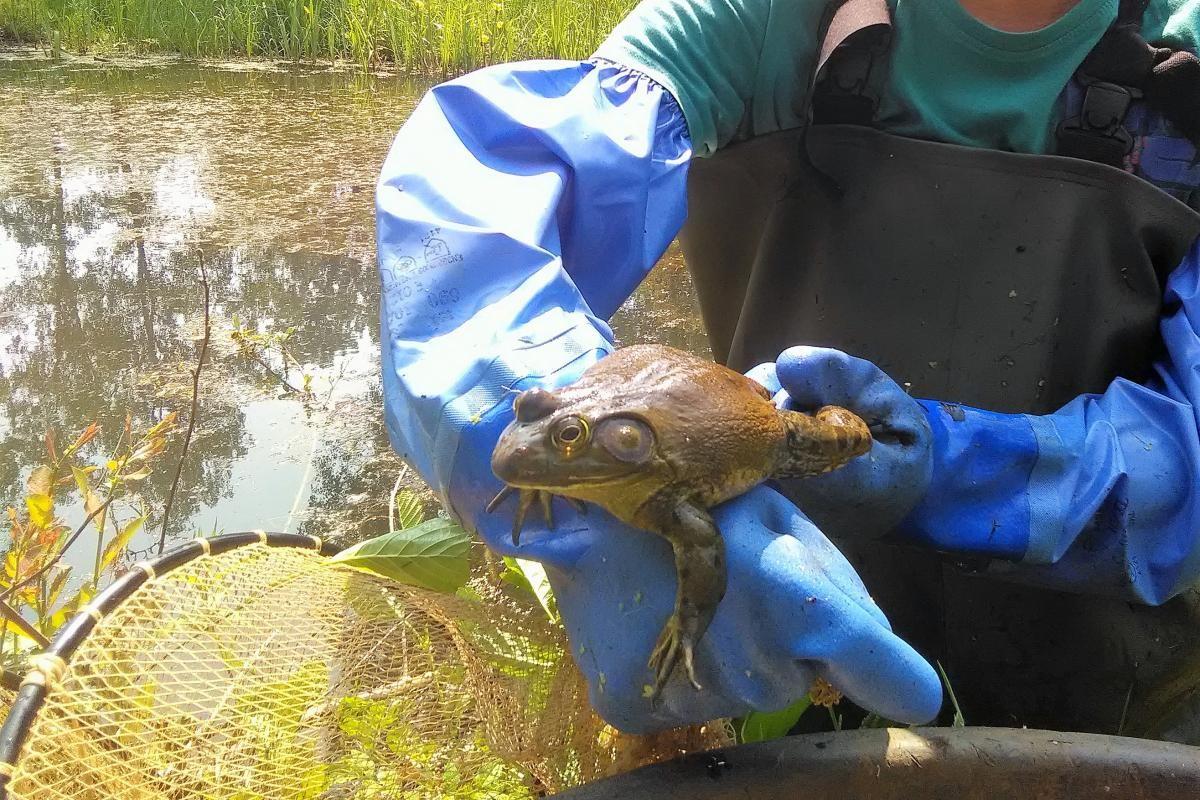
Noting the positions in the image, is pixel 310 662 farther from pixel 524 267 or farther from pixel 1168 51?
pixel 1168 51

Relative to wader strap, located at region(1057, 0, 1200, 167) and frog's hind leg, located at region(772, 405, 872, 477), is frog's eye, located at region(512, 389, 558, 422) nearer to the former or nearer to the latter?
frog's hind leg, located at region(772, 405, 872, 477)

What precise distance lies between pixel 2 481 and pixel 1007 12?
3.15 metres

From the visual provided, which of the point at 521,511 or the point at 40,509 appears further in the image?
the point at 40,509

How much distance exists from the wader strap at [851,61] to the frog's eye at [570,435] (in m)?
1.05

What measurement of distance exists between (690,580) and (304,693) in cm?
89

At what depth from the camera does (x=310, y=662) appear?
1648 mm

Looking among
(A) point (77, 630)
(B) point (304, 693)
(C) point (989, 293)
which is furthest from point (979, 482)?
(A) point (77, 630)

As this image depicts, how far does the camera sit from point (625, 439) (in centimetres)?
109

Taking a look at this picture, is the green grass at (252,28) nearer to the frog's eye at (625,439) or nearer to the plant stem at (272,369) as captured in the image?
the plant stem at (272,369)

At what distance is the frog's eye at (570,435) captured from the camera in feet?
3.51

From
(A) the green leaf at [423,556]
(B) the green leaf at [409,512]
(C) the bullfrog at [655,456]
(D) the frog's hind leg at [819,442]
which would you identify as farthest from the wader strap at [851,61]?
(B) the green leaf at [409,512]

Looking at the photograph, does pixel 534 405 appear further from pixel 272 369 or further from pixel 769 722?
pixel 272 369

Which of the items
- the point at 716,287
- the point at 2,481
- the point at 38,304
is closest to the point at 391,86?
the point at 38,304

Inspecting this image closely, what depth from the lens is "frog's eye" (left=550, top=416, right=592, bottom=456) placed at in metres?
1.07
